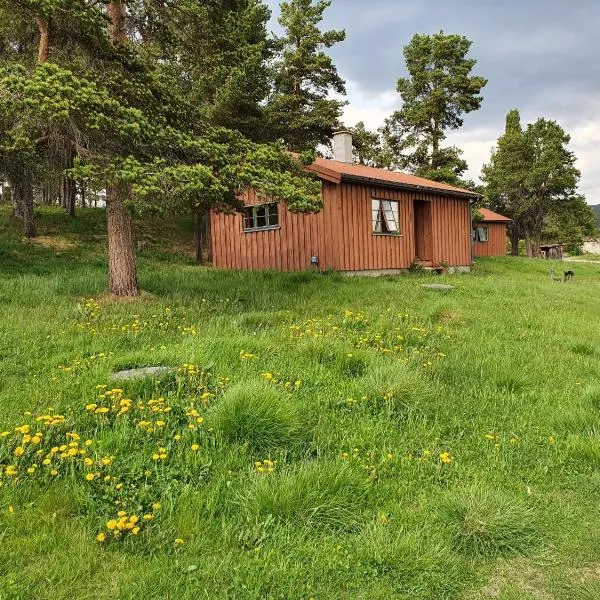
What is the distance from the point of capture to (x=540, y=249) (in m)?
44.5

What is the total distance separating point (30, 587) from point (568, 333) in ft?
27.5

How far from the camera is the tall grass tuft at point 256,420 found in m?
3.83

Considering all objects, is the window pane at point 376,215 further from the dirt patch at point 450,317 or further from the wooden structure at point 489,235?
the wooden structure at point 489,235

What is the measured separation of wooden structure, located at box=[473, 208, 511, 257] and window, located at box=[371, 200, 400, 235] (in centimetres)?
1871

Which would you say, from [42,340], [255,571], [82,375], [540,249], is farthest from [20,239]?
[540,249]

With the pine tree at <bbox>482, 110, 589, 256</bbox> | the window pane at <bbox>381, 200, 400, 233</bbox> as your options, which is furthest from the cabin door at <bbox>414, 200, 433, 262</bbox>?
the pine tree at <bbox>482, 110, 589, 256</bbox>

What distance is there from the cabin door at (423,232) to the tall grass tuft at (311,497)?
16.5 meters

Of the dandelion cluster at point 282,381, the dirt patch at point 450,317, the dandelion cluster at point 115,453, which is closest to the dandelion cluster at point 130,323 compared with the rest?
the dandelion cluster at point 282,381

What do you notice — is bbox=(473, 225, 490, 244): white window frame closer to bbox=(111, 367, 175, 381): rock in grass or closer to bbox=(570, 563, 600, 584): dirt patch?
bbox=(111, 367, 175, 381): rock in grass

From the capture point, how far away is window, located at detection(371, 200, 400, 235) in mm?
16609

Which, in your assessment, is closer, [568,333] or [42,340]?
[42,340]

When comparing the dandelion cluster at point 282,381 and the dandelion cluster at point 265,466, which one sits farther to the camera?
the dandelion cluster at point 282,381

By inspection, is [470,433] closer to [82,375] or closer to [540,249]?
[82,375]

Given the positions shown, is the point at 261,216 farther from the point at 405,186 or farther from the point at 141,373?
the point at 141,373
